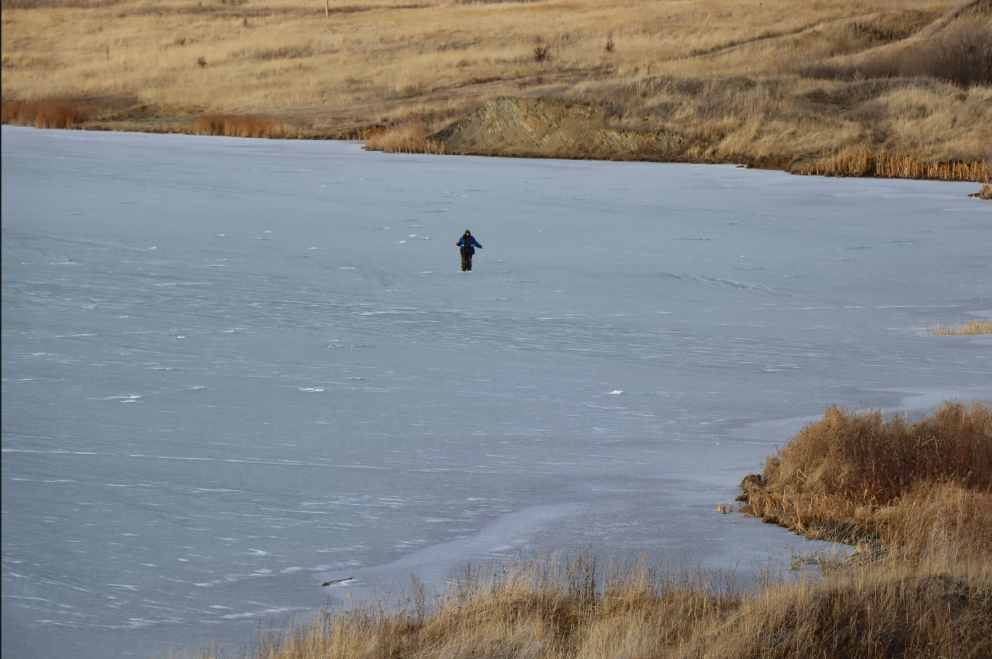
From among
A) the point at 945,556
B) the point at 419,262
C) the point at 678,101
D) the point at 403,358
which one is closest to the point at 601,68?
the point at 678,101

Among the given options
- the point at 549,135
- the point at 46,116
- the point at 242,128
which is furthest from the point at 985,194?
the point at 46,116

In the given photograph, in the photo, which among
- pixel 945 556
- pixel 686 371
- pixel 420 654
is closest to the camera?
pixel 420 654

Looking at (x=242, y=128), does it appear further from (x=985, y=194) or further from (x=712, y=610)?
(x=712, y=610)

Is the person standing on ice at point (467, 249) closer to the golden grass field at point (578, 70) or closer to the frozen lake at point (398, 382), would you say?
the frozen lake at point (398, 382)

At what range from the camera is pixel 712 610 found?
538 centimetres

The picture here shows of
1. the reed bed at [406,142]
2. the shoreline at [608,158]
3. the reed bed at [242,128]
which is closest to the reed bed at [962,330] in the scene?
the shoreline at [608,158]

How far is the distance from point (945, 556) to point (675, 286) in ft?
29.5

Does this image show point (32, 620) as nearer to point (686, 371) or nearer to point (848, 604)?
point (848, 604)

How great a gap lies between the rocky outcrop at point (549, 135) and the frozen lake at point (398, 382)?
1485 cm

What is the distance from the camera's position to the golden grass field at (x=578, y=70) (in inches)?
1420

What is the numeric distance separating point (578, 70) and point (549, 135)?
21082 mm

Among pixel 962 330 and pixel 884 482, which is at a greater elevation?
pixel 962 330

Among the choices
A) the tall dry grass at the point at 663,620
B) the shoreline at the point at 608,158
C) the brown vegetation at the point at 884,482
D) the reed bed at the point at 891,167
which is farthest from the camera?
the shoreline at the point at 608,158

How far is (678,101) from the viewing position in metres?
39.3
